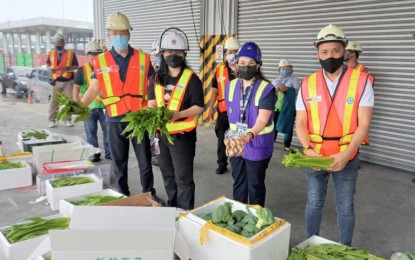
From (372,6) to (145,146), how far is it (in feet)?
15.3

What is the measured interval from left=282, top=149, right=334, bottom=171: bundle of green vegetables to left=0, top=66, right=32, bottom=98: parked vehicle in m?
15.2

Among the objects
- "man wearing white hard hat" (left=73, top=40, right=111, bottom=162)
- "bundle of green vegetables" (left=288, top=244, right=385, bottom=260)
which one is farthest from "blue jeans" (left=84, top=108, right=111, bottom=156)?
"bundle of green vegetables" (left=288, top=244, right=385, bottom=260)

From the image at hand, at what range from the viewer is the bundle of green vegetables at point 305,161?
2395 millimetres

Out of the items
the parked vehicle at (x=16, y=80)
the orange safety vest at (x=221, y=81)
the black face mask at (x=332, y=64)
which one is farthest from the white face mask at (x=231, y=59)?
the parked vehicle at (x=16, y=80)

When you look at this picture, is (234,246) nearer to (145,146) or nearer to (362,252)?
(362,252)

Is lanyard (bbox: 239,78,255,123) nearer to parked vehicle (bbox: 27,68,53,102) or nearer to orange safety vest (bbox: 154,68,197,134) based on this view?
orange safety vest (bbox: 154,68,197,134)

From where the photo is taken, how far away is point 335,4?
6453mm

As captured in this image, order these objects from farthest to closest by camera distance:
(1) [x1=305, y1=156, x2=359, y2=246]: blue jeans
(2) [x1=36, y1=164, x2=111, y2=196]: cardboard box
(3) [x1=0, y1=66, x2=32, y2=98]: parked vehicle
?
(3) [x1=0, y1=66, x2=32, y2=98]: parked vehicle < (2) [x1=36, y1=164, x2=111, y2=196]: cardboard box < (1) [x1=305, y1=156, x2=359, y2=246]: blue jeans

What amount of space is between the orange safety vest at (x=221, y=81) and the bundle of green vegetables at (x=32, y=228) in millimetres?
2937

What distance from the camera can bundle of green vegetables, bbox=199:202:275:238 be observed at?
2.11m

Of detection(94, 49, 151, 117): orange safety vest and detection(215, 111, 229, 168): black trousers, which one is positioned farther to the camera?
detection(215, 111, 229, 168): black trousers

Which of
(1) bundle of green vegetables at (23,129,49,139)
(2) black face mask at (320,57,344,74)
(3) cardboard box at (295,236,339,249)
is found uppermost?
(2) black face mask at (320,57,344,74)

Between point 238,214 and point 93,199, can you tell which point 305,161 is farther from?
point 93,199

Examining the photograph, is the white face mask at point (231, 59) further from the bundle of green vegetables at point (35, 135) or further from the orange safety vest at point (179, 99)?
the bundle of green vegetables at point (35, 135)
